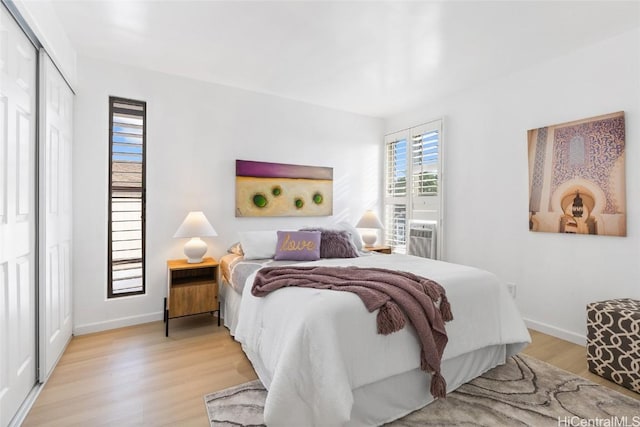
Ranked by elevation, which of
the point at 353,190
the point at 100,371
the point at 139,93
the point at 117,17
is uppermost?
the point at 117,17

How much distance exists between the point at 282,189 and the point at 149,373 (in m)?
2.37

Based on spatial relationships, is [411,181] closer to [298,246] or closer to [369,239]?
[369,239]

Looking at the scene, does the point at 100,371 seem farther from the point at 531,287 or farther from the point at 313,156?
the point at 531,287

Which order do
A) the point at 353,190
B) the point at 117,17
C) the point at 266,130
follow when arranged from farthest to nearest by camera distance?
the point at 353,190 < the point at 266,130 < the point at 117,17

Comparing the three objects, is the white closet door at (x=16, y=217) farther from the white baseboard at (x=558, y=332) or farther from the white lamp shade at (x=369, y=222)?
the white baseboard at (x=558, y=332)

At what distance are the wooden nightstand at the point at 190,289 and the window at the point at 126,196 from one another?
1.35ft

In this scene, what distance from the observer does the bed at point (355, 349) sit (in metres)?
1.52

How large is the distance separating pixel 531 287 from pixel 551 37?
2263 mm

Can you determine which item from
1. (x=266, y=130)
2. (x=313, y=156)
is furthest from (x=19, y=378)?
(x=313, y=156)

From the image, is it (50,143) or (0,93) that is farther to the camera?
(50,143)

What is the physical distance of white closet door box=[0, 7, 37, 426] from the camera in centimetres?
163

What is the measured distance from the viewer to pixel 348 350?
161 cm

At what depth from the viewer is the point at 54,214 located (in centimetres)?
236

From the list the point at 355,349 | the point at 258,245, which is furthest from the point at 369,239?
the point at 355,349
